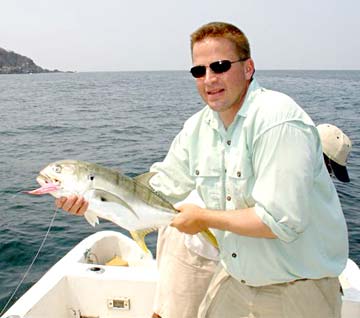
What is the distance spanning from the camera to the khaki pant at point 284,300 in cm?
322

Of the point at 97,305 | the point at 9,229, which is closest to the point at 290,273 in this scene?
the point at 97,305

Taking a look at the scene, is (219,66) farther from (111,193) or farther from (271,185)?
(111,193)

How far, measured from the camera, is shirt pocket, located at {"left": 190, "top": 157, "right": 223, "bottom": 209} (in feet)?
11.3

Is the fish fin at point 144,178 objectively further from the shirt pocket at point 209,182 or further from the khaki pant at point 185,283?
the khaki pant at point 185,283

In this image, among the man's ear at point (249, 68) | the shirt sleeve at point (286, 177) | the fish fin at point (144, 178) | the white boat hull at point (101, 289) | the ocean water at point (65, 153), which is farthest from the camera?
the ocean water at point (65, 153)

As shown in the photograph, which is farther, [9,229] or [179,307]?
[9,229]

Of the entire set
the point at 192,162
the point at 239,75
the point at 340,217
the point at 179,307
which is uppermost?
→ the point at 239,75

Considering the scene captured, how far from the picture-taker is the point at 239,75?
10.7 feet

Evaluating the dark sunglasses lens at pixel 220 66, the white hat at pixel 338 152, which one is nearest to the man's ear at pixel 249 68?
the dark sunglasses lens at pixel 220 66

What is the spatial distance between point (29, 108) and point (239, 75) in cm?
3879

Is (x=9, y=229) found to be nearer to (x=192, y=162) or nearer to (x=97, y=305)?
(x=97, y=305)

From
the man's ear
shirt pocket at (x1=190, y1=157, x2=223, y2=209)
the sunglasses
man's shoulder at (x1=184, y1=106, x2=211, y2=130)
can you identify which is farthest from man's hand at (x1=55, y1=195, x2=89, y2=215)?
the man's ear

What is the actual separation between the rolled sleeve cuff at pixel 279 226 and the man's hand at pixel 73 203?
1244 mm

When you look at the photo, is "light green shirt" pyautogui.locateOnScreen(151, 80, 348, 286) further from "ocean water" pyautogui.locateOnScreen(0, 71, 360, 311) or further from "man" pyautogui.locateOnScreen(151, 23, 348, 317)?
"ocean water" pyautogui.locateOnScreen(0, 71, 360, 311)
